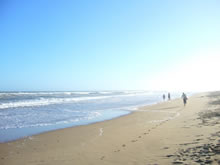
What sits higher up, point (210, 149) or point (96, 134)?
point (210, 149)

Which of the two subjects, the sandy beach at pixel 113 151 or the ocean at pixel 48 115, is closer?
the sandy beach at pixel 113 151

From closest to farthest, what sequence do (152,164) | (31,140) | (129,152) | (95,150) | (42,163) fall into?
(152,164), (42,163), (129,152), (95,150), (31,140)

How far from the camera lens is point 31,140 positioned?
27.7ft

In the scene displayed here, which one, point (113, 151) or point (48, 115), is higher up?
point (113, 151)

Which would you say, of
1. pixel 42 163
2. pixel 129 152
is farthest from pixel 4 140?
pixel 129 152

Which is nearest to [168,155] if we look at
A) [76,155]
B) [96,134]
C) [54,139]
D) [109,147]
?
[109,147]

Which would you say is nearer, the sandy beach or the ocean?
the sandy beach

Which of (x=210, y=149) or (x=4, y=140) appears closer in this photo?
(x=210, y=149)

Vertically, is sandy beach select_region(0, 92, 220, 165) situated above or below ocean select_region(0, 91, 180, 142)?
above

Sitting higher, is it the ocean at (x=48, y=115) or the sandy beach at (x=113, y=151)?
the sandy beach at (x=113, y=151)

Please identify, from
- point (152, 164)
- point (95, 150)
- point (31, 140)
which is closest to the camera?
point (152, 164)

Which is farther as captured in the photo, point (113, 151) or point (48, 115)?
point (48, 115)

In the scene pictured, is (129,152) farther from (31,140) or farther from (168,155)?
(31,140)

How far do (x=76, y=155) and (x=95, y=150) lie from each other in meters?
0.81
